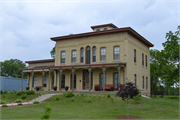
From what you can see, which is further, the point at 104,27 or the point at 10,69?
the point at 10,69

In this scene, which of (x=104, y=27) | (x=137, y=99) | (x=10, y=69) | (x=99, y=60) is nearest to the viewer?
(x=137, y=99)

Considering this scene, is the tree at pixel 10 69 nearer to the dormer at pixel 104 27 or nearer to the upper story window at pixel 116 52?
the dormer at pixel 104 27

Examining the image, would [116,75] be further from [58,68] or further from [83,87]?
[58,68]

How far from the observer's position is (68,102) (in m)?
19.6

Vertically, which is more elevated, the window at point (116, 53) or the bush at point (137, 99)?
the window at point (116, 53)

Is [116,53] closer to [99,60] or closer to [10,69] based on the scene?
[99,60]

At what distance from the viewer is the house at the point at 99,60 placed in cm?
2758

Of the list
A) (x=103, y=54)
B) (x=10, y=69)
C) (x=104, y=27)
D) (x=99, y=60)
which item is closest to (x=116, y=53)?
(x=103, y=54)

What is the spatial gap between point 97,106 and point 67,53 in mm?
16183

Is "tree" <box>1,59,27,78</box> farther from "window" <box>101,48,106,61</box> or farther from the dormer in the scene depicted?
"window" <box>101,48,106,61</box>

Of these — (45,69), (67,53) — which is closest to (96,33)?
(67,53)

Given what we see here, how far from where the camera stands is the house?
90.5 feet

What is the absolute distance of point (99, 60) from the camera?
29.1 metres

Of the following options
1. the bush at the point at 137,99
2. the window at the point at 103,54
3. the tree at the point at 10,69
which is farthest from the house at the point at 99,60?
the tree at the point at 10,69
